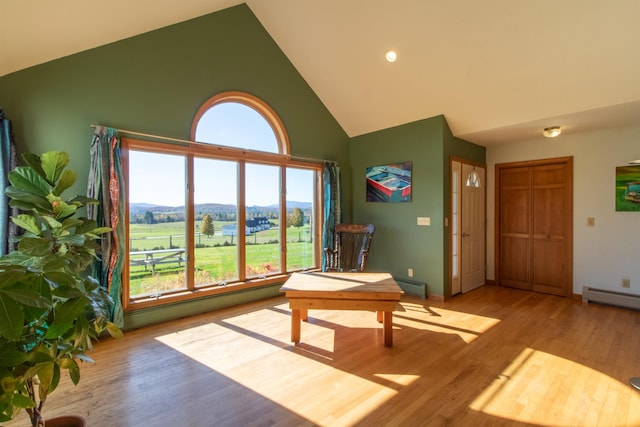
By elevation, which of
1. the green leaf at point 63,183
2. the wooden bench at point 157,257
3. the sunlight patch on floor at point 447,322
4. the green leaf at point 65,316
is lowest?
the sunlight patch on floor at point 447,322

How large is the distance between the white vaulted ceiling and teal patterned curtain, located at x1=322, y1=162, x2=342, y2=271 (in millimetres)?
1152

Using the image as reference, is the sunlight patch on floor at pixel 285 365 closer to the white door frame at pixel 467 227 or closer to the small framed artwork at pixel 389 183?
the white door frame at pixel 467 227

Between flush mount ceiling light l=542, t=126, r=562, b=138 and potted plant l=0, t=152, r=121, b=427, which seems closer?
potted plant l=0, t=152, r=121, b=427

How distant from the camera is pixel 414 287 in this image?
4512 millimetres

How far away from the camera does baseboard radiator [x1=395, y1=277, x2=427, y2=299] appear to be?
4.41m

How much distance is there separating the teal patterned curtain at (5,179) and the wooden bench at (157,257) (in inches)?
37.9

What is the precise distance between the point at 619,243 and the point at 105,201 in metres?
6.19

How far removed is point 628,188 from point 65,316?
5710 mm

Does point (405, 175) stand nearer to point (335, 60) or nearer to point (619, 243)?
point (335, 60)

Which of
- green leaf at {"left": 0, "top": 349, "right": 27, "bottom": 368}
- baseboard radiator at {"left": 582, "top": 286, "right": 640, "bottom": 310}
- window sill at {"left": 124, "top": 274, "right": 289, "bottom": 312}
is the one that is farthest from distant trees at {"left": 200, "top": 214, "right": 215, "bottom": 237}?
baseboard radiator at {"left": 582, "top": 286, "right": 640, "bottom": 310}

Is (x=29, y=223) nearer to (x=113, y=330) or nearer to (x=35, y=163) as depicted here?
(x=35, y=163)

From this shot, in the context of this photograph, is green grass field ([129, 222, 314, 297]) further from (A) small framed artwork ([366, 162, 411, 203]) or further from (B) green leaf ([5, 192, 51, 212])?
(B) green leaf ([5, 192, 51, 212])

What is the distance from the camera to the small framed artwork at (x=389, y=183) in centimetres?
465

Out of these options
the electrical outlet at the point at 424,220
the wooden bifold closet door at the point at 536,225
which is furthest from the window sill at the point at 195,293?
the wooden bifold closet door at the point at 536,225
